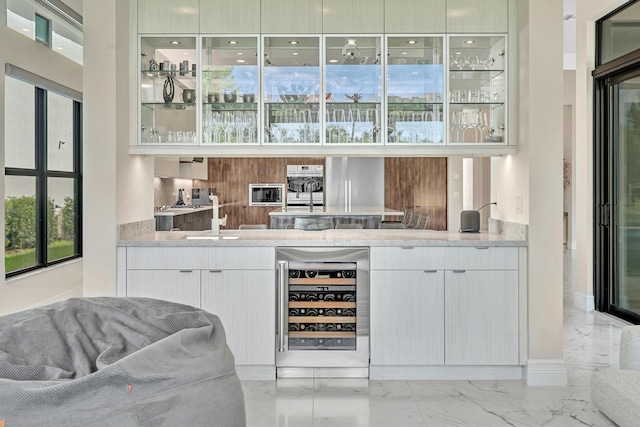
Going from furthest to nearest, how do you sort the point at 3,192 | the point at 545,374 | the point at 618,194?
1. the point at 618,194
2. the point at 3,192
3. the point at 545,374

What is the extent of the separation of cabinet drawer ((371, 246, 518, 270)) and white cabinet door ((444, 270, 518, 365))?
51 mm

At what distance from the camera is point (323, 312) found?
12.9ft

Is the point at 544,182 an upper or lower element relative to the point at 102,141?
lower

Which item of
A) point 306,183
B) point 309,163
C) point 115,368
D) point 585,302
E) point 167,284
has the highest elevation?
point 309,163

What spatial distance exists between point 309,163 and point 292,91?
770 cm

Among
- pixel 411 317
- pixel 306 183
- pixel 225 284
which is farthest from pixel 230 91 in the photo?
pixel 306 183

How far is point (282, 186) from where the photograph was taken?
11.9m

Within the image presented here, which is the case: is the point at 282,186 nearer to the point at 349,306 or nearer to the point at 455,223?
the point at 455,223

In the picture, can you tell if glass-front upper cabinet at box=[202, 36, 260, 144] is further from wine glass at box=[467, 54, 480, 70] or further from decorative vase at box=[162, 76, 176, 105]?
wine glass at box=[467, 54, 480, 70]

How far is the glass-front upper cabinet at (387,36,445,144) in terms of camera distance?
13.5 feet

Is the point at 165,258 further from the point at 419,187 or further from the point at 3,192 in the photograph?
the point at 419,187

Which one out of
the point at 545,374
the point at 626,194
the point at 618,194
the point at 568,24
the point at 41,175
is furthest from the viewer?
the point at 568,24

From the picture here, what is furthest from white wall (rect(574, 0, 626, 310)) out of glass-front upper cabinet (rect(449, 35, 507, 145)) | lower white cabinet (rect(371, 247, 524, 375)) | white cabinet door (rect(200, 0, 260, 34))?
white cabinet door (rect(200, 0, 260, 34))

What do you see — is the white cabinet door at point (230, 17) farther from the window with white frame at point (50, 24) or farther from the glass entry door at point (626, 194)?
the glass entry door at point (626, 194)
